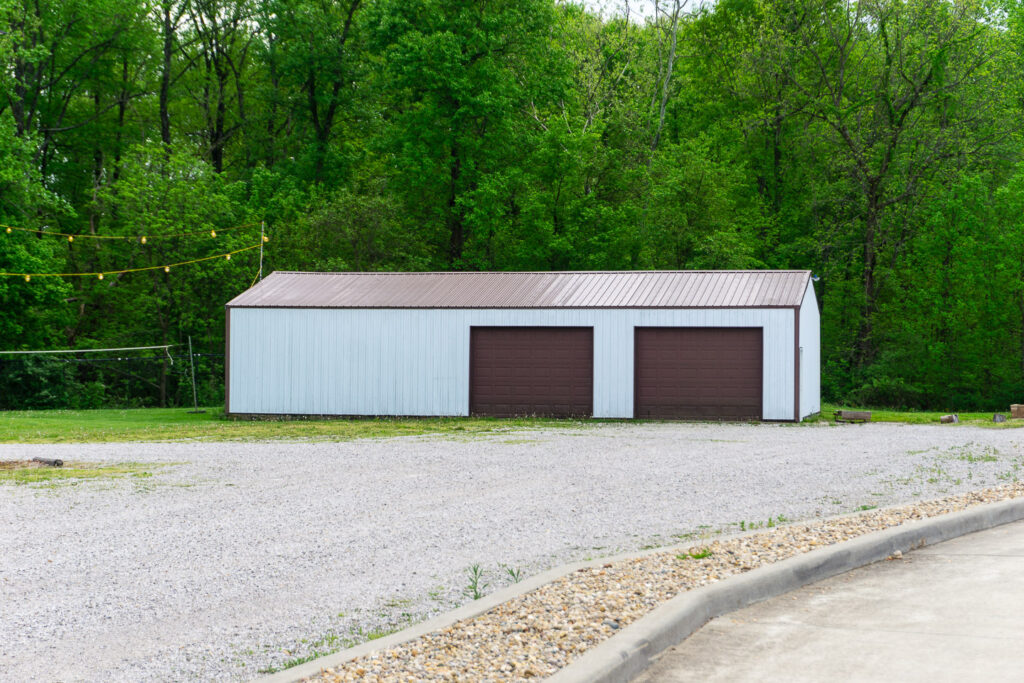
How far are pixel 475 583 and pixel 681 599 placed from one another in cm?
123

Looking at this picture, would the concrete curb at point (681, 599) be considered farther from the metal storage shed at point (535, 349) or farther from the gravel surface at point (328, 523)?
the metal storage shed at point (535, 349)

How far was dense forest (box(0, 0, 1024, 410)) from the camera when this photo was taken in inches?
1355

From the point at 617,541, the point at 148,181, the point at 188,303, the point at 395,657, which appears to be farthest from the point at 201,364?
the point at 395,657

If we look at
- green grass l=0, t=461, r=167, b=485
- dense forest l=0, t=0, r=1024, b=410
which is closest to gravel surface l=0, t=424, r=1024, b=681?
green grass l=0, t=461, r=167, b=485

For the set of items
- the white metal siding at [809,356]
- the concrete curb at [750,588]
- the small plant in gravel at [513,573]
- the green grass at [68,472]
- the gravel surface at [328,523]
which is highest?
the white metal siding at [809,356]

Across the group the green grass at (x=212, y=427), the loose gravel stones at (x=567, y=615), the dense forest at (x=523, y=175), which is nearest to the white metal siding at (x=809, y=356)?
the green grass at (x=212, y=427)

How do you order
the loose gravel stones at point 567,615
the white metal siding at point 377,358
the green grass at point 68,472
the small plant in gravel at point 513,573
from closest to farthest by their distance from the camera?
the loose gravel stones at point 567,615 < the small plant in gravel at point 513,573 < the green grass at point 68,472 < the white metal siding at point 377,358

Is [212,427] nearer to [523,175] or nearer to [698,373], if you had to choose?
[698,373]

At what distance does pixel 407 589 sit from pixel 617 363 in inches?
690

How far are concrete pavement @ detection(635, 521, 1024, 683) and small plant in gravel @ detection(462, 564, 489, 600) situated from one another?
4.36ft

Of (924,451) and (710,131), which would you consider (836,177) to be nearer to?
(710,131)

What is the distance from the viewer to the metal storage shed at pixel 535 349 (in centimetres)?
2277

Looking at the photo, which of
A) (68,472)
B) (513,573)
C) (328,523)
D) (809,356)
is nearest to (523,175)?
(809,356)

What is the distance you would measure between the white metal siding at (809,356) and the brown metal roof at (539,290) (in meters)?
0.64
